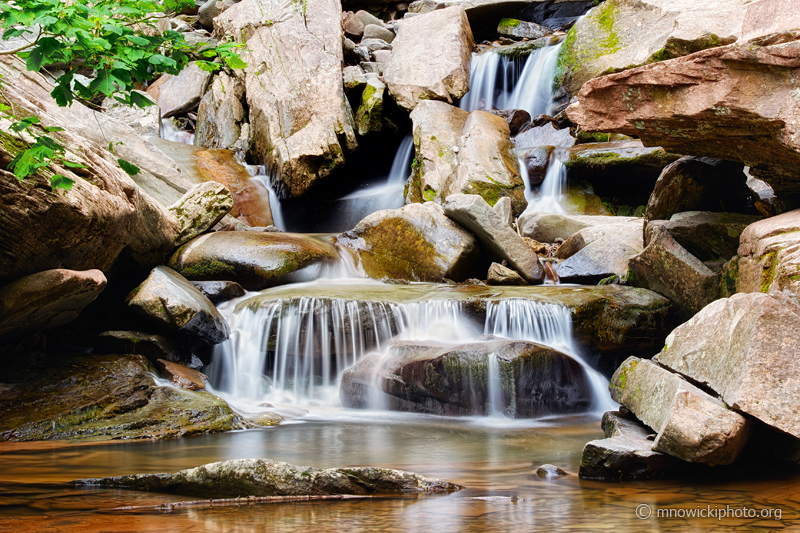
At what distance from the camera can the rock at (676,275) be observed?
22.8 feet

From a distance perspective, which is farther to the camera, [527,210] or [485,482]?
[527,210]

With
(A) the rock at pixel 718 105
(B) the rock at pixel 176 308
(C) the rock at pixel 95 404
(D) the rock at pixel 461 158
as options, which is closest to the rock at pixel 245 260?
(B) the rock at pixel 176 308

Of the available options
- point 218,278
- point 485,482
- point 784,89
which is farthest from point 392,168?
point 485,482

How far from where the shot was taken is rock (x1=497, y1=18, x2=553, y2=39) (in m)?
19.4

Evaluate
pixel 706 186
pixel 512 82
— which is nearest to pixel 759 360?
pixel 706 186

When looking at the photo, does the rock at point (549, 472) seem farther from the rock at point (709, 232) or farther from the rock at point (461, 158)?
the rock at point (461, 158)

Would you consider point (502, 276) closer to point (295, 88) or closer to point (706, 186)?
point (706, 186)

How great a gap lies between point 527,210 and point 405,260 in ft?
12.2

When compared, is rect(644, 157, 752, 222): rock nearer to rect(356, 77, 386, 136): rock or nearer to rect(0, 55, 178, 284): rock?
rect(0, 55, 178, 284): rock

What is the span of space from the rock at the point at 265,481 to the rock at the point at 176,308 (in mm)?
3492

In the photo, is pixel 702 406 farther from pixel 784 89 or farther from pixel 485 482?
pixel 784 89

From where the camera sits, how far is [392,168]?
580 inches

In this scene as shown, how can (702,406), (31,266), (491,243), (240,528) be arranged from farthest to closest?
(491,243) → (31,266) → (702,406) → (240,528)

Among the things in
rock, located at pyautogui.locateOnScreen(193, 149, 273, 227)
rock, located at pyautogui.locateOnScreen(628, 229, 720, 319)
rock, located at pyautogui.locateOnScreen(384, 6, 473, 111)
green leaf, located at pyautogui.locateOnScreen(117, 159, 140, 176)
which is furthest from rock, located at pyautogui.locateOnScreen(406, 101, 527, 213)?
green leaf, located at pyautogui.locateOnScreen(117, 159, 140, 176)
